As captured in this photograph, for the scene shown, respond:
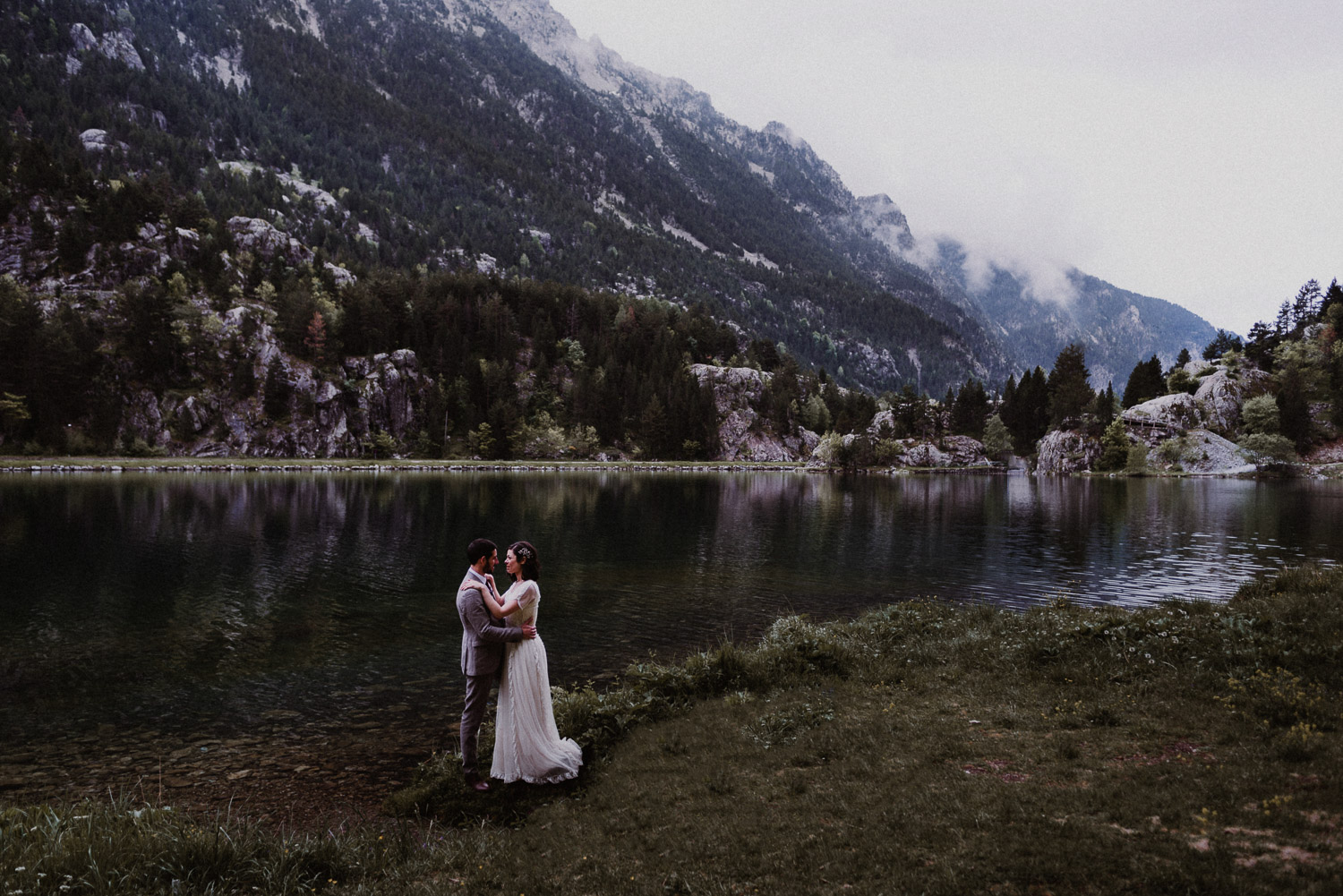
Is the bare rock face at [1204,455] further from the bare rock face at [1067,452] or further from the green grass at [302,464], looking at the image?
the green grass at [302,464]

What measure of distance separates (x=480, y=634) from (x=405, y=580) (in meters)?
27.9

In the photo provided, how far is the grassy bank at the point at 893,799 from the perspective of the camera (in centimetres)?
772

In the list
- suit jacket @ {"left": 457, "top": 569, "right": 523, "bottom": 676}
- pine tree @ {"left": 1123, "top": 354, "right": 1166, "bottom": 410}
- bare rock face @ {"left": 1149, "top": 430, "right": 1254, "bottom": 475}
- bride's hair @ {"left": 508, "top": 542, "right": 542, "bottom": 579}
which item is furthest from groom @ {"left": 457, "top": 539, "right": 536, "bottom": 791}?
pine tree @ {"left": 1123, "top": 354, "right": 1166, "bottom": 410}

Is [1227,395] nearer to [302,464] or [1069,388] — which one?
[1069,388]

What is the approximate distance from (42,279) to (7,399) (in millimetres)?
51854

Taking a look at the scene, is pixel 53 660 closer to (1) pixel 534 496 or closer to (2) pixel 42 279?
(1) pixel 534 496

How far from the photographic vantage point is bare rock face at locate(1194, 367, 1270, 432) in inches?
6078

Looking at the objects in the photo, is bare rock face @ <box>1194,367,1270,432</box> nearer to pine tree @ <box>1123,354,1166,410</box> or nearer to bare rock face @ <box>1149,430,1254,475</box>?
bare rock face @ <box>1149,430,1254,475</box>

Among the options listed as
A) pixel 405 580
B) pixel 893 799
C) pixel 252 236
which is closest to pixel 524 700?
pixel 893 799

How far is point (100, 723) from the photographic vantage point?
58.1 feet

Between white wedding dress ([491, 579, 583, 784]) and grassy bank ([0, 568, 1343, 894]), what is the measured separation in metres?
0.53

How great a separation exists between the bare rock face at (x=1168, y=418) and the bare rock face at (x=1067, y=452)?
1056cm

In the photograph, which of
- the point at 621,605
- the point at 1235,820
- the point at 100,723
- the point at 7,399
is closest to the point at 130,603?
the point at 100,723

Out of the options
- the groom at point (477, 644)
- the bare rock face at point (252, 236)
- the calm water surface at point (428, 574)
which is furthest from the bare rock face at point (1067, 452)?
the bare rock face at point (252, 236)
